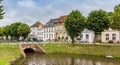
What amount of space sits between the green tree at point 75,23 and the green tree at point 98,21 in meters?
2.82

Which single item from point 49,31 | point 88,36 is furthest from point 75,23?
point 49,31

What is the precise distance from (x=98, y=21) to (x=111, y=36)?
1402 cm

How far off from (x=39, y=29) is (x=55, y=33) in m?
24.5

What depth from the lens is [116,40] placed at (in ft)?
221

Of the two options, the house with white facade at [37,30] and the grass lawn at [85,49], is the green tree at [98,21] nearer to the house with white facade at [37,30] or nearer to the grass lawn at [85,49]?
the grass lawn at [85,49]

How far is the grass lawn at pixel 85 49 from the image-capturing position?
51.8 metres

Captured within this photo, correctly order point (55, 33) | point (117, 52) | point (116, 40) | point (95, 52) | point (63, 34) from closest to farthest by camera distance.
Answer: point (117, 52)
point (95, 52)
point (116, 40)
point (63, 34)
point (55, 33)

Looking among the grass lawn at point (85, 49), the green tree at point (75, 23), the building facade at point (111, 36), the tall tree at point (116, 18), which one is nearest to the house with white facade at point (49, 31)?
the building facade at point (111, 36)

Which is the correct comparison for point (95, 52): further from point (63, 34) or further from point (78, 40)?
point (63, 34)

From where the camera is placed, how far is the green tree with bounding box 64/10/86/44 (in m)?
60.4

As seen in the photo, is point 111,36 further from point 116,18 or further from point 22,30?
point 22,30

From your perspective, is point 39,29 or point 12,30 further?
point 39,29

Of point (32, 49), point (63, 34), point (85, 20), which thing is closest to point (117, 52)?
point (85, 20)

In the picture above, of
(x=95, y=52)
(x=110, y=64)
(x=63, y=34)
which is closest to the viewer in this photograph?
(x=110, y=64)
